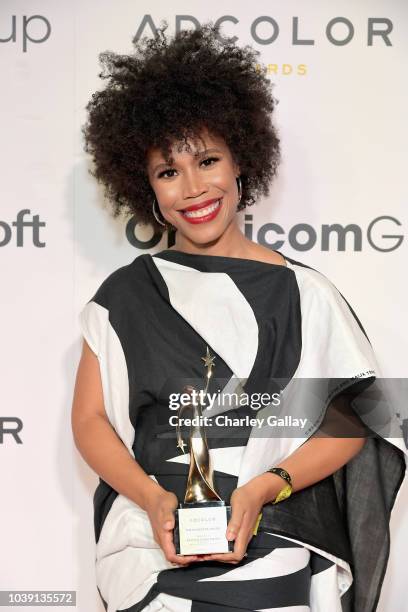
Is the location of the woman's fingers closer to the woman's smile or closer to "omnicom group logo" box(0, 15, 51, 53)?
the woman's smile

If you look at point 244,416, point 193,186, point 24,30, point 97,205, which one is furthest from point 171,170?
point 24,30

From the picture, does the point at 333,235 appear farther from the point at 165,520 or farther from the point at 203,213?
the point at 165,520

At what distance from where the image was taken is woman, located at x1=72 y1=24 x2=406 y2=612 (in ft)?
5.28

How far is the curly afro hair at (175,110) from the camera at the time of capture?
5.91ft

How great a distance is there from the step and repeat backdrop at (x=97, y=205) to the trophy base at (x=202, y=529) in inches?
31.7

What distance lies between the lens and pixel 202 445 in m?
1.57

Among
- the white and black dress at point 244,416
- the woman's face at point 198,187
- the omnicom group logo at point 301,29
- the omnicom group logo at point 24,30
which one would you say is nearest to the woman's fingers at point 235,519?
the white and black dress at point 244,416

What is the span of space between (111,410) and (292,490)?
393 millimetres

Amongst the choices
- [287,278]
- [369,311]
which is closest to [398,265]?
[369,311]

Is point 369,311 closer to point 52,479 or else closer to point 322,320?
point 322,320

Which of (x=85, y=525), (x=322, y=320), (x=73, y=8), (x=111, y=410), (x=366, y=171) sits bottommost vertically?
(x=85, y=525)

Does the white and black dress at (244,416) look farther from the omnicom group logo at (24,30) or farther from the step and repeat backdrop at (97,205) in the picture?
the omnicom group logo at (24,30)

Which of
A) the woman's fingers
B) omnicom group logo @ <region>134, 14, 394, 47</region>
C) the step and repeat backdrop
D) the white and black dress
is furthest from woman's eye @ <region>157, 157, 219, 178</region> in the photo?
the woman's fingers

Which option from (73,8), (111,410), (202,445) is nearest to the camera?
(202,445)
